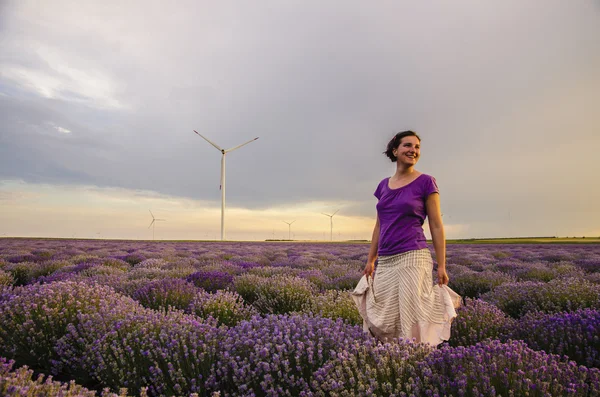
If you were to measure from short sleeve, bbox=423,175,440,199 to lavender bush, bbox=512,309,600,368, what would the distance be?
4.87 ft

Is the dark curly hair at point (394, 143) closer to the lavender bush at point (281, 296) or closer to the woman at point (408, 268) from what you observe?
the woman at point (408, 268)

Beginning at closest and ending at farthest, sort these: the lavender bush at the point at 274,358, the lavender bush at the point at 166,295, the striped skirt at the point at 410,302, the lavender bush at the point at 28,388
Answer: the lavender bush at the point at 28,388
the lavender bush at the point at 274,358
the striped skirt at the point at 410,302
the lavender bush at the point at 166,295

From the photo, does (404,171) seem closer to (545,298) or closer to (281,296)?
(281,296)

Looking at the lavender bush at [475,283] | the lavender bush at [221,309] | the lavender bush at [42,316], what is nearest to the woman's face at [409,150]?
the lavender bush at [221,309]

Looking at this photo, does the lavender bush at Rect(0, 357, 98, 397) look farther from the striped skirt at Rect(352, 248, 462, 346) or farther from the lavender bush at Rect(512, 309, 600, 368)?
the lavender bush at Rect(512, 309, 600, 368)

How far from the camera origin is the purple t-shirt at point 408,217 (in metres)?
2.95

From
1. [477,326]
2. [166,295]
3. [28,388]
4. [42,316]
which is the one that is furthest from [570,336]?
[42,316]

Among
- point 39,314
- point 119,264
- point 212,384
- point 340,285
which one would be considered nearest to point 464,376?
point 212,384

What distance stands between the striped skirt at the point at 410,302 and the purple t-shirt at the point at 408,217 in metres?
0.07

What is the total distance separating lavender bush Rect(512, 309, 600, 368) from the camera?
114 inches

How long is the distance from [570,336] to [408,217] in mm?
1673

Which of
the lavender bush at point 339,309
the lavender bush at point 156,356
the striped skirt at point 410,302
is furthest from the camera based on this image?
the lavender bush at point 339,309

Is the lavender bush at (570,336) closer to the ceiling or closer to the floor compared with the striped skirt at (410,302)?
closer to the floor

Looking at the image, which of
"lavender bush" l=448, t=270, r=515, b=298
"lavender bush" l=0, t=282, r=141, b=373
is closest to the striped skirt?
"lavender bush" l=0, t=282, r=141, b=373
